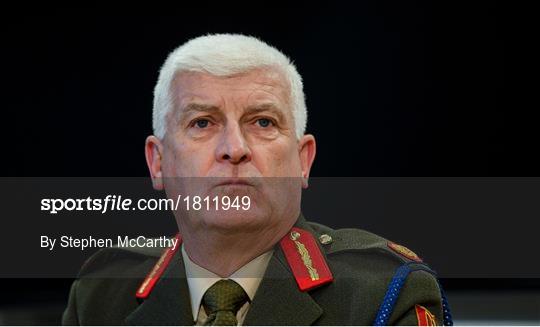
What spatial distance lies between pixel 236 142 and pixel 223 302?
1.22ft

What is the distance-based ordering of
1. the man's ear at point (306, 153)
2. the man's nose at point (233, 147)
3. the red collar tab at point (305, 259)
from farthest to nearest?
the man's ear at point (306, 153)
the red collar tab at point (305, 259)
the man's nose at point (233, 147)

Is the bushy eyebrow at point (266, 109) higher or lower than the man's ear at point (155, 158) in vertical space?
higher

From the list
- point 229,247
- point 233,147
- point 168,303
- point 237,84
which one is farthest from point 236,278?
point 237,84

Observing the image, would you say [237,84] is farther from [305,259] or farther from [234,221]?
[305,259]

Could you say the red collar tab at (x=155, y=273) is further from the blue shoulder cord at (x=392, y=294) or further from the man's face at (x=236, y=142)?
the blue shoulder cord at (x=392, y=294)

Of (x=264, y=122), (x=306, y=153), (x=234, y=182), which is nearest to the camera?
(x=234, y=182)

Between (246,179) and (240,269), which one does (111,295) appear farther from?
(246,179)

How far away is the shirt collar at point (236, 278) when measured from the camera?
193 cm

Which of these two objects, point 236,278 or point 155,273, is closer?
point 236,278

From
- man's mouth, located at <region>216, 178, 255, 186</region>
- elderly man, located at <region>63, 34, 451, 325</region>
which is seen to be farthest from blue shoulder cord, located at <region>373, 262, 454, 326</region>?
man's mouth, located at <region>216, 178, 255, 186</region>

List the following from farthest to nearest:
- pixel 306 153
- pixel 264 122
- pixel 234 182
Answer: pixel 306 153, pixel 264 122, pixel 234 182

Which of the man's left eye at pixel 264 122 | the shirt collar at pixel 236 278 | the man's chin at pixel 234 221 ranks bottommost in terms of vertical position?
the shirt collar at pixel 236 278

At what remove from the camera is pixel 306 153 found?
6.79 ft

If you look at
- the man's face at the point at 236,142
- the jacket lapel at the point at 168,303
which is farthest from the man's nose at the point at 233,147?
the jacket lapel at the point at 168,303
